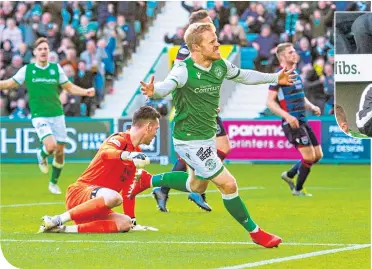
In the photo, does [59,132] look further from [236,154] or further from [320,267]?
[320,267]

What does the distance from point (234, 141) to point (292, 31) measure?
3.41 meters

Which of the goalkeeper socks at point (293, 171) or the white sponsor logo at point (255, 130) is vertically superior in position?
the goalkeeper socks at point (293, 171)

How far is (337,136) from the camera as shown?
83.1 ft

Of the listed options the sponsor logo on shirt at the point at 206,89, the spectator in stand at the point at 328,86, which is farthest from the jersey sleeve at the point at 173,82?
the spectator in stand at the point at 328,86

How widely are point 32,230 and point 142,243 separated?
1821mm

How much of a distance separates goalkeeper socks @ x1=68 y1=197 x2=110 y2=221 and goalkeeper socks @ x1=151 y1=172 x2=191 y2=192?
2.87 ft

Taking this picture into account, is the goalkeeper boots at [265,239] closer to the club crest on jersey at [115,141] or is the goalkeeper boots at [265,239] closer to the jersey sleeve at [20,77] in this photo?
the club crest on jersey at [115,141]

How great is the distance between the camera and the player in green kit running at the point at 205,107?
10664 millimetres

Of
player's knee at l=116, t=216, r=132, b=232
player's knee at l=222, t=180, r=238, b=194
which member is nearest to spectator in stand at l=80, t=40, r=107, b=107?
player's knee at l=116, t=216, r=132, b=232

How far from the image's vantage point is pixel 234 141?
25.9m

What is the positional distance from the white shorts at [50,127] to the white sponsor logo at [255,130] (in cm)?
790

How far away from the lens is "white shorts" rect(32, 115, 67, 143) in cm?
1836

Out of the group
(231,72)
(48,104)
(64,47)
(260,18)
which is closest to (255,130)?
(260,18)

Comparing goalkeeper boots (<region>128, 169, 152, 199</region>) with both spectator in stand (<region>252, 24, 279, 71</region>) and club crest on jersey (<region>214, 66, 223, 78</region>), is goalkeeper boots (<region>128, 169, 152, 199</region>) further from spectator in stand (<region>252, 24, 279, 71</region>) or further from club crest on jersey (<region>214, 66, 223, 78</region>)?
spectator in stand (<region>252, 24, 279, 71</region>)
